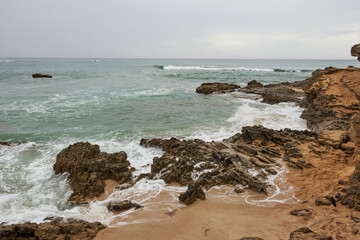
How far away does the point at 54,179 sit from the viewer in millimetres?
7340

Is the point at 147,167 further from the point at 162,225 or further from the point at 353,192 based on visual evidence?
the point at 353,192

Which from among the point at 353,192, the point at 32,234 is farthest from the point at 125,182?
the point at 353,192

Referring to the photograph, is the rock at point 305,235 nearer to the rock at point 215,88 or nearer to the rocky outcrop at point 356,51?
the rocky outcrop at point 356,51

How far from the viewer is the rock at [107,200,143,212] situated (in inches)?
220

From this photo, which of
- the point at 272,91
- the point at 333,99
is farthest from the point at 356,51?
the point at 272,91

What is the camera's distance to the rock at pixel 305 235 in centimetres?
402

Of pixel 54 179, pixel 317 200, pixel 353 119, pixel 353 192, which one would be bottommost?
pixel 54 179

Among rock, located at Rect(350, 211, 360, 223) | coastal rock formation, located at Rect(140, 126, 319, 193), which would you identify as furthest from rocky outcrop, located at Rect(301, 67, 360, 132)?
rock, located at Rect(350, 211, 360, 223)

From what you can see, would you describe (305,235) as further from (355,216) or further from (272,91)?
(272,91)

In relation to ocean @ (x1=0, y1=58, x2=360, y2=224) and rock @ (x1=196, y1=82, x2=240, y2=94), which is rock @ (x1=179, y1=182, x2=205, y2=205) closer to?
ocean @ (x1=0, y1=58, x2=360, y2=224)

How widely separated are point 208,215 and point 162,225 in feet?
3.71

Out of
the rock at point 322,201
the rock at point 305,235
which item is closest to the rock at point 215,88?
the rock at point 322,201

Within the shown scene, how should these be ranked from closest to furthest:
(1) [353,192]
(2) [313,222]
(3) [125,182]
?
1. (2) [313,222]
2. (1) [353,192]
3. (3) [125,182]

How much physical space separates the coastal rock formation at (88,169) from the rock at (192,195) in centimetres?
215
